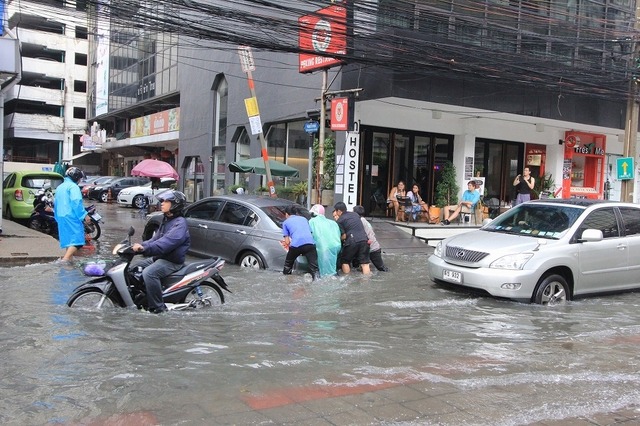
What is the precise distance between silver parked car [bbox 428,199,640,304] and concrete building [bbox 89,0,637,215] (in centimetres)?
653

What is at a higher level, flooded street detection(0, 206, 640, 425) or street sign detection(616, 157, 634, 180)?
street sign detection(616, 157, 634, 180)

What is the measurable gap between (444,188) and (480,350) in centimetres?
1356

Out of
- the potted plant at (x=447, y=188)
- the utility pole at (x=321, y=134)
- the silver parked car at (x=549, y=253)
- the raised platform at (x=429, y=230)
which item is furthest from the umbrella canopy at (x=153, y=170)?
the silver parked car at (x=549, y=253)

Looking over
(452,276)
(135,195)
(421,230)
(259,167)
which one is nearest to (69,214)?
(452,276)

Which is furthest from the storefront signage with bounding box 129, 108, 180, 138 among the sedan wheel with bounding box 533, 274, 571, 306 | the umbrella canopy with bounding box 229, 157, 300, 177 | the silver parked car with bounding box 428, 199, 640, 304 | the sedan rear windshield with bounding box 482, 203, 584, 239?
the sedan wheel with bounding box 533, 274, 571, 306

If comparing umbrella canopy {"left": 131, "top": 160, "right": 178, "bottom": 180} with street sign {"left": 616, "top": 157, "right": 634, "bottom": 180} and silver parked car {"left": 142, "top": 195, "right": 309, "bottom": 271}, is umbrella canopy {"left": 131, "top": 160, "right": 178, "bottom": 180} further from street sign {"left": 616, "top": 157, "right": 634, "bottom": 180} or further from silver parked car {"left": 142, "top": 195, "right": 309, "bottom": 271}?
street sign {"left": 616, "top": 157, "right": 634, "bottom": 180}

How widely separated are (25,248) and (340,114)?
8.08 meters

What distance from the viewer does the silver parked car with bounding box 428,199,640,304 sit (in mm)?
7895

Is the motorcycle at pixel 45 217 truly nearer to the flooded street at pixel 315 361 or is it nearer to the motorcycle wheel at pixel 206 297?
the flooded street at pixel 315 361

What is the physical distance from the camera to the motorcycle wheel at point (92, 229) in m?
13.5

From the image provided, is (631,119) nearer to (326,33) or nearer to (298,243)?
(326,33)

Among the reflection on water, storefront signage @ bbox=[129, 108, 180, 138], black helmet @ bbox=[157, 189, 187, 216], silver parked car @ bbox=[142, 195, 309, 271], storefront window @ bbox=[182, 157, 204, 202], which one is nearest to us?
the reflection on water

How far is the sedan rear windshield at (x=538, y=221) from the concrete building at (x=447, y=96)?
20.3 ft

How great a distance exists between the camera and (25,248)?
11.1 meters
